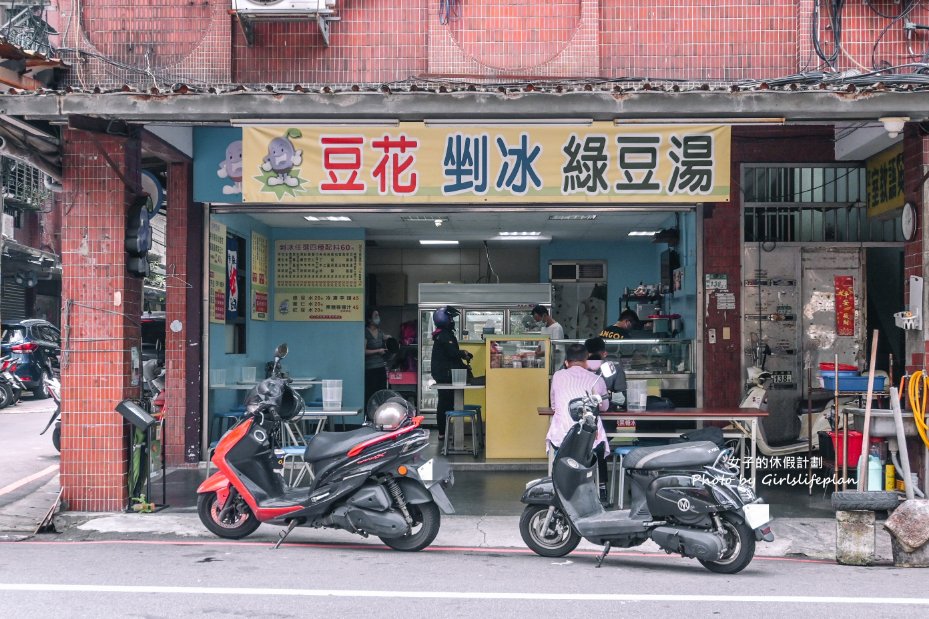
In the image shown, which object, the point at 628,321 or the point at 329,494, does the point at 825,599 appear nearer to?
the point at 329,494

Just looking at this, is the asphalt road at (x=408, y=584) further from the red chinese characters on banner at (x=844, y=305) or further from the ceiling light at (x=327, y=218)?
the ceiling light at (x=327, y=218)

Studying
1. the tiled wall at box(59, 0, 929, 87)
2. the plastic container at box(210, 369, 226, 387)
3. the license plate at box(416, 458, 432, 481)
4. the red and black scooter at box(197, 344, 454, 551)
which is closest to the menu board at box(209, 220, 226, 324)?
the plastic container at box(210, 369, 226, 387)

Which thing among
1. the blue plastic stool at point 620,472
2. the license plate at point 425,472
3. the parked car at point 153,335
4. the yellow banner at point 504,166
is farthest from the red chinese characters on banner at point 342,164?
the parked car at point 153,335

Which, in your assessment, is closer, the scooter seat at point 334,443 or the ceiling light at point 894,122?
the scooter seat at point 334,443

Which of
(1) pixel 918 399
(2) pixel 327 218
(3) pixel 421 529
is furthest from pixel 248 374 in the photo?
(1) pixel 918 399

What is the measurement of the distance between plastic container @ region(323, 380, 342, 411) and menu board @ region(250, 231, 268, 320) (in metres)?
3.16

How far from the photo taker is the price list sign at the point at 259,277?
1367 cm

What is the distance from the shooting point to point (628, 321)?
12.6m

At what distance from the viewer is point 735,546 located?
6.68 metres

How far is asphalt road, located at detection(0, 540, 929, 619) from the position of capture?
5.61 m

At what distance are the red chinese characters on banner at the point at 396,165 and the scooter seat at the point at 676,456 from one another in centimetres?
340

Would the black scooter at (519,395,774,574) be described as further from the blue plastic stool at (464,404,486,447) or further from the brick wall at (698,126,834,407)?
the blue plastic stool at (464,404,486,447)

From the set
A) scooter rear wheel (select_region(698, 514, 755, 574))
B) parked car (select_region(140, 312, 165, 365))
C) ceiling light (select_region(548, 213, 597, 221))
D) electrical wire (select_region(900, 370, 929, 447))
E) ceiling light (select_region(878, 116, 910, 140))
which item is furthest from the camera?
ceiling light (select_region(548, 213, 597, 221))

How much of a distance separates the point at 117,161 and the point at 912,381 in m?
7.35
